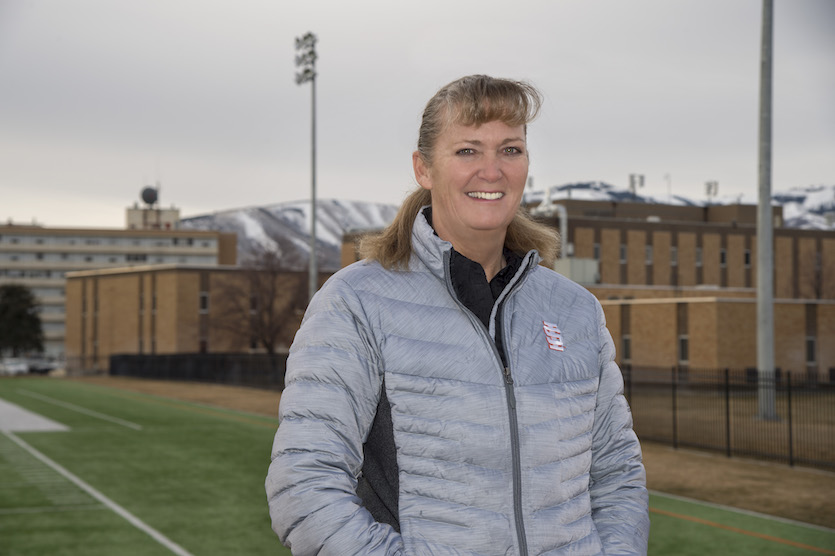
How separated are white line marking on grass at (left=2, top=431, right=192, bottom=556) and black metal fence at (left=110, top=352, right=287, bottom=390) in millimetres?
17166

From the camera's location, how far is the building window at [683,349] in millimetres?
46156

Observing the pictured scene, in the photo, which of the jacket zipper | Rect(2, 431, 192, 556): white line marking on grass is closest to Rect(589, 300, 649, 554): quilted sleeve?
the jacket zipper

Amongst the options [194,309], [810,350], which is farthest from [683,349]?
[194,309]

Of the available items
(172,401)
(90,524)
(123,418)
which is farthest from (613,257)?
(90,524)

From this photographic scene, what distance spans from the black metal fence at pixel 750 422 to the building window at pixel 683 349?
16.7 meters

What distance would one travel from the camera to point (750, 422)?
79.7 ft

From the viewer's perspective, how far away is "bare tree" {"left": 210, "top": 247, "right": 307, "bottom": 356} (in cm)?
7900

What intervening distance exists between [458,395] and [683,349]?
4568 centimetres

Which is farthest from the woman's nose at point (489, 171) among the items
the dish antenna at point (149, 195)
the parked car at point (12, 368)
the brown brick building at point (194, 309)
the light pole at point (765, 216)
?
the dish antenna at point (149, 195)

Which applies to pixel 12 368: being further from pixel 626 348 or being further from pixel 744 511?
pixel 744 511

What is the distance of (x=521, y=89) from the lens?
2588mm

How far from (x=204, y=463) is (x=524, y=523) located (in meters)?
19.8

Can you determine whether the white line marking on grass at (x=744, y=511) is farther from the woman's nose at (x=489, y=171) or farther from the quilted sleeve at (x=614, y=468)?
the woman's nose at (x=489, y=171)

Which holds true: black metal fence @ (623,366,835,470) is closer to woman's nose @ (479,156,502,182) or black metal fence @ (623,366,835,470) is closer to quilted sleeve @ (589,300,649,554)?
quilted sleeve @ (589,300,649,554)
